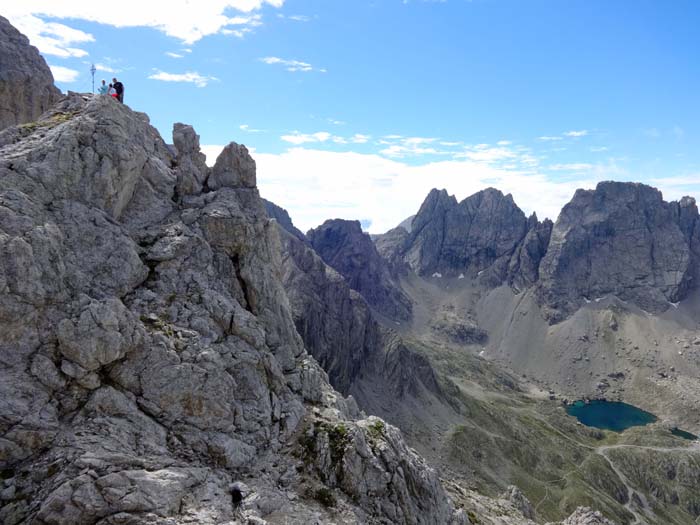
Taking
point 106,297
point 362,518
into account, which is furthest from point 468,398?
point 106,297

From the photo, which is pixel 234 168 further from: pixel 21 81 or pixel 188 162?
pixel 21 81

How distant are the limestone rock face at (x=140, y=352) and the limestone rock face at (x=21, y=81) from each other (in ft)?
94.1

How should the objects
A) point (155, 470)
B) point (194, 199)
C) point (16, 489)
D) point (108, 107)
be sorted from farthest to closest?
point (194, 199), point (108, 107), point (155, 470), point (16, 489)

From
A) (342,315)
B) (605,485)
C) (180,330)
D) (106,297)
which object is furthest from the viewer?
(342,315)

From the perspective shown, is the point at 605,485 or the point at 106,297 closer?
the point at 106,297

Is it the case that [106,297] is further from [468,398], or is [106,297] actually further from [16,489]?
[468,398]

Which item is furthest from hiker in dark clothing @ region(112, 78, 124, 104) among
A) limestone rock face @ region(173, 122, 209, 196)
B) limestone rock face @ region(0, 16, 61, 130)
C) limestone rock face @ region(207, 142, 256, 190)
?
limestone rock face @ region(0, 16, 61, 130)

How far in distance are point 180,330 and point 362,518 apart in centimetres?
1808

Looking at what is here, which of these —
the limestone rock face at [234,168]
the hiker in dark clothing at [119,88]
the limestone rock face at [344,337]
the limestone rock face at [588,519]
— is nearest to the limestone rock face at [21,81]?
the hiker in dark clothing at [119,88]

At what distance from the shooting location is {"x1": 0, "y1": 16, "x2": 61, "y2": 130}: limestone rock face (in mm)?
60375

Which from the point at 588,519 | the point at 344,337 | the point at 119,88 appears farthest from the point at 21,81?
the point at 344,337

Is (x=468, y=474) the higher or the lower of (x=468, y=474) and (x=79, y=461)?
the lower

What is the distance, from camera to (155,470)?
24.3 meters

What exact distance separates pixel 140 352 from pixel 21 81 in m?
54.4
